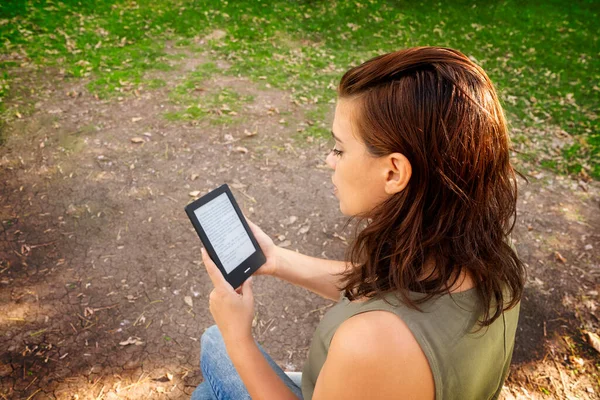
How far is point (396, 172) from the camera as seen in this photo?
4.85 ft

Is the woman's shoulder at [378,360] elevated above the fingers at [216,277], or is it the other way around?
the woman's shoulder at [378,360]

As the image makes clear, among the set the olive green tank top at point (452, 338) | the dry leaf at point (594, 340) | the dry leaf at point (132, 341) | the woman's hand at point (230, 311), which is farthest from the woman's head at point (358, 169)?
the dry leaf at point (594, 340)

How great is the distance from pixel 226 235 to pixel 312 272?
528 millimetres

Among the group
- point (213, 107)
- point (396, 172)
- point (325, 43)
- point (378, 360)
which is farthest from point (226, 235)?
point (325, 43)

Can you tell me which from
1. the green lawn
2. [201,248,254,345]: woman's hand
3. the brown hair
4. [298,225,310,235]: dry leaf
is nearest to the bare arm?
[201,248,254,345]: woman's hand

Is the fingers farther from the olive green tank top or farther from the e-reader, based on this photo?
the olive green tank top

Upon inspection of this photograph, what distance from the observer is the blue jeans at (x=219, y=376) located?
2.04 metres

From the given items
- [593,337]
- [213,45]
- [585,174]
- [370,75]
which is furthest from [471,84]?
[213,45]

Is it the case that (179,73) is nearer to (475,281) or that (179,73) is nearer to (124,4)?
(124,4)

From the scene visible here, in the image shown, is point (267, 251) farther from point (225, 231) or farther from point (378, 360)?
point (378, 360)

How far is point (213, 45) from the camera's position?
792cm

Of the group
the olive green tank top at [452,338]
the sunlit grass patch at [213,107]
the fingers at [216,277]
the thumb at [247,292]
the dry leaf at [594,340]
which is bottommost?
the dry leaf at [594,340]

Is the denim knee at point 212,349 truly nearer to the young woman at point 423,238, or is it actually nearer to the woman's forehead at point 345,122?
the young woman at point 423,238

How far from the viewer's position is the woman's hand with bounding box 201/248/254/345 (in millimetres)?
1924
